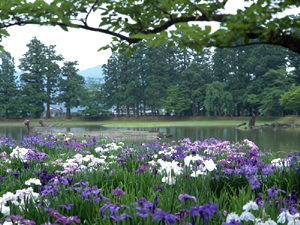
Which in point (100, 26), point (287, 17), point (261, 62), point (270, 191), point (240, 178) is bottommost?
point (240, 178)

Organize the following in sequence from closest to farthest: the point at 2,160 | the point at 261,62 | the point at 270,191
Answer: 1. the point at 270,191
2. the point at 2,160
3. the point at 261,62

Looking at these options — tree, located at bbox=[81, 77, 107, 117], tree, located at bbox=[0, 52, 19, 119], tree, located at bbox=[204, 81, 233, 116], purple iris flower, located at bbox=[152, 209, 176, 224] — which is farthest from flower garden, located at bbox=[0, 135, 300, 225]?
tree, located at bbox=[0, 52, 19, 119]

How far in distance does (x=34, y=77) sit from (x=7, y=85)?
4708 millimetres

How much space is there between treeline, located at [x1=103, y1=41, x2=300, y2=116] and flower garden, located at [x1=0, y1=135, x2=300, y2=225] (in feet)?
126

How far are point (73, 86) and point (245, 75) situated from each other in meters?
31.5

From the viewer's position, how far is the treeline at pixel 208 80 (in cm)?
4138

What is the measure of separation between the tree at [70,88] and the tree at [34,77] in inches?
133

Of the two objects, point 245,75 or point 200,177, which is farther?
point 245,75

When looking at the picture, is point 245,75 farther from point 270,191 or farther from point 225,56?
point 270,191

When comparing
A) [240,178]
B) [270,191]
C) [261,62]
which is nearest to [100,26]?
[270,191]

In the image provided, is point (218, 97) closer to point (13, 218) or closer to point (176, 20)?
point (176, 20)

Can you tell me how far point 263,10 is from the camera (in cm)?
192

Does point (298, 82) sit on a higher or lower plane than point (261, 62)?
lower

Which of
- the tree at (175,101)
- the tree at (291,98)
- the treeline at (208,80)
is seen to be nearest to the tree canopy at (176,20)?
the tree at (291,98)
